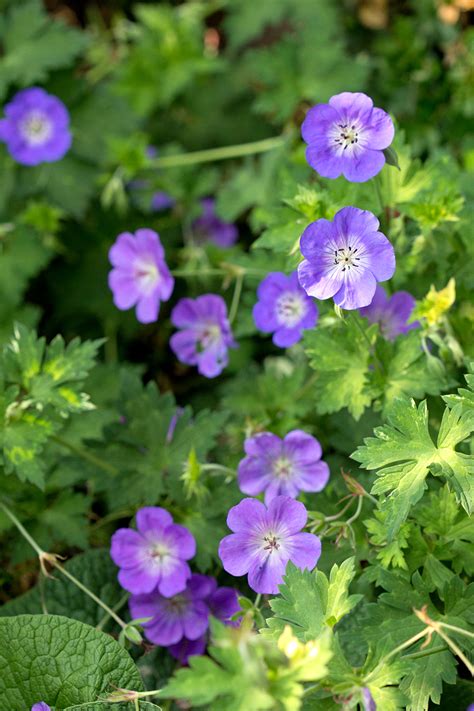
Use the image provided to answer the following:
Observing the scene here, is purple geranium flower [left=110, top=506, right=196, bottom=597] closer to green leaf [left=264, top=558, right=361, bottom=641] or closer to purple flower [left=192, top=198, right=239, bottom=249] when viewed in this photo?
green leaf [left=264, top=558, right=361, bottom=641]

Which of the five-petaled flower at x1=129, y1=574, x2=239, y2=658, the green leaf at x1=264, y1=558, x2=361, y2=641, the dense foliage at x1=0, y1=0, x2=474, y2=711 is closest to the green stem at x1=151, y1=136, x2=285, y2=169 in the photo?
the dense foliage at x1=0, y1=0, x2=474, y2=711

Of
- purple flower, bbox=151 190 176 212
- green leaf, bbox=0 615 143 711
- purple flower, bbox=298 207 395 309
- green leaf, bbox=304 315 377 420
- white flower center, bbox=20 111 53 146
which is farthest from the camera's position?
purple flower, bbox=151 190 176 212

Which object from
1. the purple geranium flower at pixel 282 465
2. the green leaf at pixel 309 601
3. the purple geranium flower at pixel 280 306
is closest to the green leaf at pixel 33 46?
the purple geranium flower at pixel 280 306

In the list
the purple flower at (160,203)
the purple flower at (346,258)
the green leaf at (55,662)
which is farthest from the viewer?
the purple flower at (160,203)

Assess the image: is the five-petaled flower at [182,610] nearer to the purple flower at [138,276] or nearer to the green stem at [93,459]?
the green stem at [93,459]

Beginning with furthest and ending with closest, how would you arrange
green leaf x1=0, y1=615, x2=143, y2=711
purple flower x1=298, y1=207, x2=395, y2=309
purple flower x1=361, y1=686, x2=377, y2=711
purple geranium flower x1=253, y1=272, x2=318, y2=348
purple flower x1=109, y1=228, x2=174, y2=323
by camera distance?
purple flower x1=109, y1=228, x2=174, y2=323, purple geranium flower x1=253, y1=272, x2=318, y2=348, green leaf x1=0, y1=615, x2=143, y2=711, purple flower x1=298, y1=207, x2=395, y2=309, purple flower x1=361, y1=686, x2=377, y2=711

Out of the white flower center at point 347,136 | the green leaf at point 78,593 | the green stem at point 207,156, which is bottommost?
the green leaf at point 78,593

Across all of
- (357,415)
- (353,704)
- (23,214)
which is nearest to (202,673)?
(353,704)
